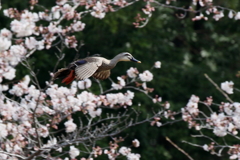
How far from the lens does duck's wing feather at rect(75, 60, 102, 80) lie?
19.4ft

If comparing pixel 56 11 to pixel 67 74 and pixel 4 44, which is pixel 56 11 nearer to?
pixel 4 44

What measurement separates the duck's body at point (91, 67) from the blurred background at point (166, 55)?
23.3 feet

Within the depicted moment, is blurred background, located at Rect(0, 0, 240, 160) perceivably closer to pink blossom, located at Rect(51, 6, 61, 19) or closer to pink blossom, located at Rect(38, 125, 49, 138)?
pink blossom, located at Rect(51, 6, 61, 19)

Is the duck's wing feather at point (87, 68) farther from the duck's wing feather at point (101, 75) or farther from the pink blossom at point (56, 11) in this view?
the pink blossom at point (56, 11)

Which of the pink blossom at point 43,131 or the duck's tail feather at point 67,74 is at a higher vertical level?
the duck's tail feather at point 67,74

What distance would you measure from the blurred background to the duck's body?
711 cm

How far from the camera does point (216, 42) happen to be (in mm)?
18141

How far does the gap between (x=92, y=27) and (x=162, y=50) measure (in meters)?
2.15

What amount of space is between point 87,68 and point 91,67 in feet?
0.14

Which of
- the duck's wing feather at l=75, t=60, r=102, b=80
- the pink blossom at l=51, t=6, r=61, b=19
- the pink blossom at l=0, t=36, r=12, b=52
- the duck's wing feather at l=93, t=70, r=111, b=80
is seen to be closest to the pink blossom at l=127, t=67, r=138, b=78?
the pink blossom at l=51, t=6, r=61, b=19

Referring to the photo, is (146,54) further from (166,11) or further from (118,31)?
(166,11)

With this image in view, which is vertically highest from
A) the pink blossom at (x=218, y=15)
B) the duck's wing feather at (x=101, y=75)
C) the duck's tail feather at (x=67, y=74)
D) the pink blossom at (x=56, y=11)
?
the duck's tail feather at (x=67, y=74)

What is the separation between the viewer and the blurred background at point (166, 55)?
49.5 feet

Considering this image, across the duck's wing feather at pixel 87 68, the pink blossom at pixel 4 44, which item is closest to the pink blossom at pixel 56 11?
the pink blossom at pixel 4 44
